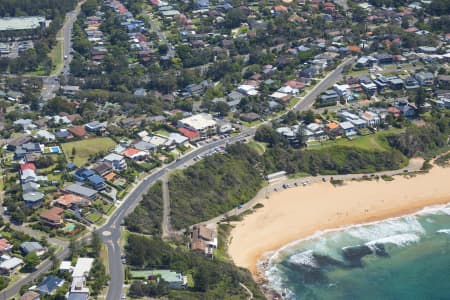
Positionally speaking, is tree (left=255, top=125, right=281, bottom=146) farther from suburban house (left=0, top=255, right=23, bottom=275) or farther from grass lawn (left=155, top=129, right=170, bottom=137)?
suburban house (left=0, top=255, right=23, bottom=275)

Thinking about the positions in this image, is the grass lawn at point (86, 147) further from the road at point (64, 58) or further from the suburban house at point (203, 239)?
the road at point (64, 58)

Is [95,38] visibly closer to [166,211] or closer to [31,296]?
[166,211]

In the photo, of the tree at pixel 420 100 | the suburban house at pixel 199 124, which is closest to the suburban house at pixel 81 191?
the suburban house at pixel 199 124

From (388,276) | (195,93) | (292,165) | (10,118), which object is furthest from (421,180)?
(10,118)

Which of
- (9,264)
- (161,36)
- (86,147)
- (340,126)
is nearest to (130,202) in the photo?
(86,147)

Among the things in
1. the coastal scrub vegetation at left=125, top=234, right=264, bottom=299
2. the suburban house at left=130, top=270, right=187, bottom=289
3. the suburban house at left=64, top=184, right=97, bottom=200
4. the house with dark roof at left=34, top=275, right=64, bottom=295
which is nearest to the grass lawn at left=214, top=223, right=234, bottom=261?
the coastal scrub vegetation at left=125, top=234, right=264, bottom=299
